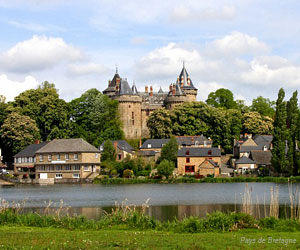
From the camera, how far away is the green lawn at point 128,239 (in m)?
16.5

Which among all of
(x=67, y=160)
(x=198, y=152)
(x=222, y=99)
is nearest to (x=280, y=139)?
(x=198, y=152)

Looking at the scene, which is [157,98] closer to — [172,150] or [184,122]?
[184,122]

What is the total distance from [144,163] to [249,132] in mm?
24540

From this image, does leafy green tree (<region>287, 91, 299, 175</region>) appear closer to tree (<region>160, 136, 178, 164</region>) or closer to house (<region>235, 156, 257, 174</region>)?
house (<region>235, 156, 257, 174</region>)

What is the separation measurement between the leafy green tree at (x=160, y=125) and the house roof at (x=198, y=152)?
42.2ft

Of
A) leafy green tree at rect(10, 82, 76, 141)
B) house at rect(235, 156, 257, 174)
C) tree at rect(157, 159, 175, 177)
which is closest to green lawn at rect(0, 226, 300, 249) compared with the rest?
tree at rect(157, 159, 175, 177)

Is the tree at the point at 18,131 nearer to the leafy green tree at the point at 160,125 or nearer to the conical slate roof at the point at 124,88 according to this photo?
the leafy green tree at the point at 160,125

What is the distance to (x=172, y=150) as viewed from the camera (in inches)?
2598

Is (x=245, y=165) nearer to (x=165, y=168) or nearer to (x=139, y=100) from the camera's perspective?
(x=165, y=168)

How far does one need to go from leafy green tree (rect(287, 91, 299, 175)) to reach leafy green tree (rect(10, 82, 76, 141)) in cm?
2943

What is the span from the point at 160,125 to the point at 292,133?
25.1 metres

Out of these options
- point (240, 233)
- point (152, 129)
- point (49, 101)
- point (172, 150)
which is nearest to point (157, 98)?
point (152, 129)

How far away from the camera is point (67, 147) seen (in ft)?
219

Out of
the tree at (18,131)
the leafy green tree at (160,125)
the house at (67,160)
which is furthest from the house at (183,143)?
the tree at (18,131)
